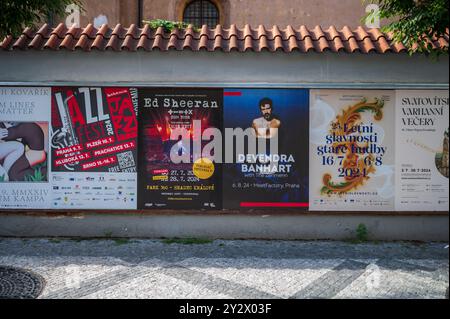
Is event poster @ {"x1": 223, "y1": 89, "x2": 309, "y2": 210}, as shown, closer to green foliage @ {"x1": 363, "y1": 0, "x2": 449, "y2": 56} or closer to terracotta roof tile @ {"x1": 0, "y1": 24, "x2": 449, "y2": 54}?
terracotta roof tile @ {"x1": 0, "y1": 24, "x2": 449, "y2": 54}

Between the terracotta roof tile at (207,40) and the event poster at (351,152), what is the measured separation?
0.82 metres

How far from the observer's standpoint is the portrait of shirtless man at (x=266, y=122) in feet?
23.9

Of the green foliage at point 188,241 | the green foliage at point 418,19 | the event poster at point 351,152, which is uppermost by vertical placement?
the green foliage at point 418,19

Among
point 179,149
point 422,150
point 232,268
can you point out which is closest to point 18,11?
point 179,149

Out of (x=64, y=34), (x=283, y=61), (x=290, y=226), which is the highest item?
(x=64, y=34)

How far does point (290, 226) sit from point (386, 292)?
2417mm

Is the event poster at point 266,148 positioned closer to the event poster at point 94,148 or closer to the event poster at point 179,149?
the event poster at point 179,149

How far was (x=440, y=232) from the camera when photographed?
23.9 ft

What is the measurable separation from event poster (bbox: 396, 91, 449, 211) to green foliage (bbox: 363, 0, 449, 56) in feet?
3.78

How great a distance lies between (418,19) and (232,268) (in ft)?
13.4

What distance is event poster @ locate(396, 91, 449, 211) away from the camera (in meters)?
7.23

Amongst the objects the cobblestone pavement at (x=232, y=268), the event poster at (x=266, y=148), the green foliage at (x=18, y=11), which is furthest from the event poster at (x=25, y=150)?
the event poster at (x=266, y=148)

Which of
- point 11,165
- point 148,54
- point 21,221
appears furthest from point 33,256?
point 148,54
